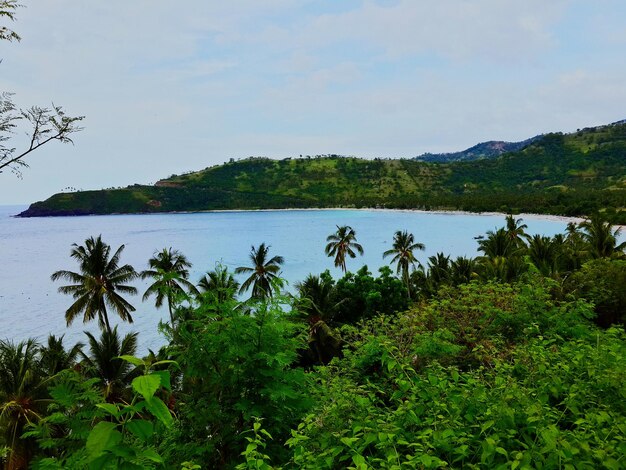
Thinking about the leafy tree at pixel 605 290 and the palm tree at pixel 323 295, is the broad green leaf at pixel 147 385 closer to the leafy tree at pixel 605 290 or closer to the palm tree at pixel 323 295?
the leafy tree at pixel 605 290

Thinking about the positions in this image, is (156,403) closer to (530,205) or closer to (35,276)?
(35,276)

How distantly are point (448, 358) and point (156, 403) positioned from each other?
465 inches

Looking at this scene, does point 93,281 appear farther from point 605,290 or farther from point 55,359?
point 605,290

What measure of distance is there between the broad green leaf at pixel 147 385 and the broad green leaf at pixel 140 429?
0.34 meters

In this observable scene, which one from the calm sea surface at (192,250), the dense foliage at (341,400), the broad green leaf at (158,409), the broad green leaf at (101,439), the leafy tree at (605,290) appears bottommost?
the calm sea surface at (192,250)

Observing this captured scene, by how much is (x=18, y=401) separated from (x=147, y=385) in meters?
22.1

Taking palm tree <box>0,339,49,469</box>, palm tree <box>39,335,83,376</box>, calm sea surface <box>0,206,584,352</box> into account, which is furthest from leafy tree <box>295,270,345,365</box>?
calm sea surface <box>0,206,584,352</box>

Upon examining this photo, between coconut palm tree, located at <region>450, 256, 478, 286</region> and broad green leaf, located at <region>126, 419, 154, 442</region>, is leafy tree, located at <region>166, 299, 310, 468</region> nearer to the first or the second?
broad green leaf, located at <region>126, 419, 154, 442</region>

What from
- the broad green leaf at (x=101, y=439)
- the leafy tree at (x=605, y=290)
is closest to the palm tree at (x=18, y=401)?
the broad green leaf at (x=101, y=439)

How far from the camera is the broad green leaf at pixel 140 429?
2316 mm

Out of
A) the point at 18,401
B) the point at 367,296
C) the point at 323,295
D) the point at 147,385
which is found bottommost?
the point at 18,401

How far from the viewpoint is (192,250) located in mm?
136000

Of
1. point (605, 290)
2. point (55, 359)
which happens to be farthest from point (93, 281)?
point (605, 290)

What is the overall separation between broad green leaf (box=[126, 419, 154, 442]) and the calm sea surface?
2173 inches
